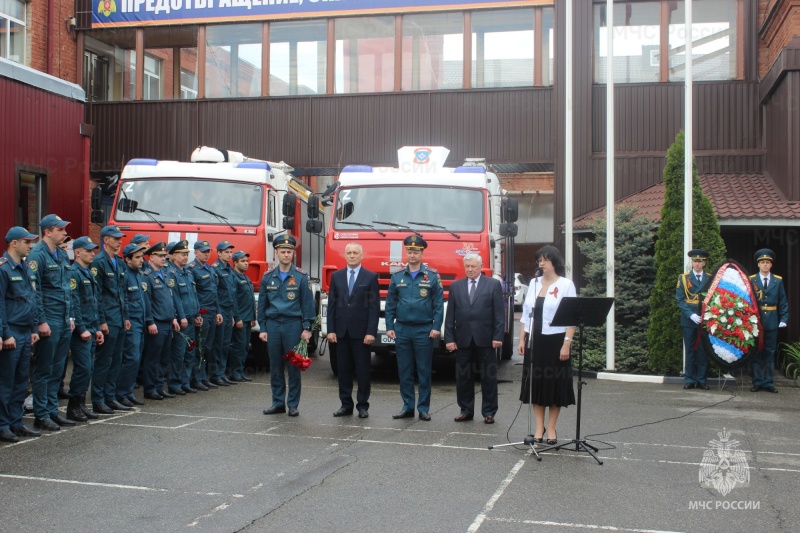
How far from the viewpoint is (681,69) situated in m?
19.5

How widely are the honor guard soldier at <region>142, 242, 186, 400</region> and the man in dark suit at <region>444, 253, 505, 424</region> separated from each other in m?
3.57

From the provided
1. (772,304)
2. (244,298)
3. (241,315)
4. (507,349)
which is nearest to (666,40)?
(507,349)

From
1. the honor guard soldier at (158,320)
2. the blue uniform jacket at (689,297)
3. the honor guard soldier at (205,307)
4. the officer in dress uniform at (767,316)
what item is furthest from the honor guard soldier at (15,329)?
the officer in dress uniform at (767,316)

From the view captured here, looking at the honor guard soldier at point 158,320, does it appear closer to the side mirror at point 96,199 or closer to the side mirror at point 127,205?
the side mirror at point 127,205

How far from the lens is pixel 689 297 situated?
44.0 ft

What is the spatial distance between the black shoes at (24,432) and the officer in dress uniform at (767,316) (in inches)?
370

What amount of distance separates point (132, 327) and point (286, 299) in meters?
1.86

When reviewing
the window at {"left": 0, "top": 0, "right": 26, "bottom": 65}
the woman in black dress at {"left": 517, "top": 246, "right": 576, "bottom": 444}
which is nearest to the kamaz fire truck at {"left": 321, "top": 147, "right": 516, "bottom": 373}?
the woman in black dress at {"left": 517, "top": 246, "right": 576, "bottom": 444}

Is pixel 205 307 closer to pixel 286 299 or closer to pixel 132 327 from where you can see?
pixel 132 327

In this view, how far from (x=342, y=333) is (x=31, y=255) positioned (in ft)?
10.8

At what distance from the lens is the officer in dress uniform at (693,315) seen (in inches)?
527

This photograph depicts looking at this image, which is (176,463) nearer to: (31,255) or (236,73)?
(31,255)

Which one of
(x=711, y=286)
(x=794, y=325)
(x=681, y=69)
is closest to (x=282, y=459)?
(x=711, y=286)

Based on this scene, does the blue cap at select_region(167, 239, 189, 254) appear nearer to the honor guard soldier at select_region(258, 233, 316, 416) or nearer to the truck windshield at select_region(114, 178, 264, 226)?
the truck windshield at select_region(114, 178, 264, 226)
